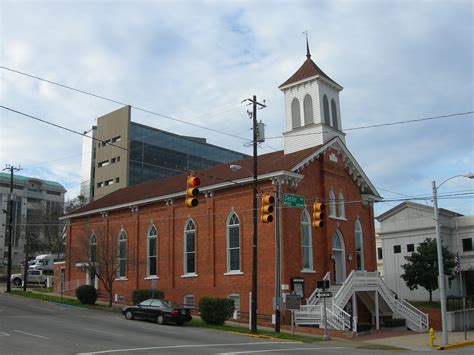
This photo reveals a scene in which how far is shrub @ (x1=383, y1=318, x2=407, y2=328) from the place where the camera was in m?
34.9

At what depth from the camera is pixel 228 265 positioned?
118ft

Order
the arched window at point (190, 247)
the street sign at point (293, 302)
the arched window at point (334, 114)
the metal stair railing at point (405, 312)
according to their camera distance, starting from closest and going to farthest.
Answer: the street sign at point (293, 302) < the metal stair railing at point (405, 312) < the arched window at point (190, 247) < the arched window at point (334, 114)

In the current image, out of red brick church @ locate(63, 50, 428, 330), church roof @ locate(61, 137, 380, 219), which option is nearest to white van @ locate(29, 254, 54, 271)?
church roof @ locate(61, 137, 380, 219)

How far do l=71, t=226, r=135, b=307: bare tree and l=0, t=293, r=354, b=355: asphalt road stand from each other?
686 centimetres

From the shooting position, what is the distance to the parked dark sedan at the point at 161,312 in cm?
3002

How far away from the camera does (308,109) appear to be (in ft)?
129

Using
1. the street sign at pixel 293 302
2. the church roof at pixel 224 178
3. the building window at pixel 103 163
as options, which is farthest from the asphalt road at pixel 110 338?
the building window at pixel 103 163

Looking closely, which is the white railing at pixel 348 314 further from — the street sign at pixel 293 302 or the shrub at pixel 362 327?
the street sign at pixel 293 302

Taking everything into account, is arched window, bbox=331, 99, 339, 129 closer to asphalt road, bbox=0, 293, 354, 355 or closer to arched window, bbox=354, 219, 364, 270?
arched window, bbox=354, 219, 364, 270

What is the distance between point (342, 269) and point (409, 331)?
20.1 ft

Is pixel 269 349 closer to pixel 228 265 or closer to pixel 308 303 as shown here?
pixel 308 303

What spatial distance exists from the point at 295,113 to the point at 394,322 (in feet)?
52.1

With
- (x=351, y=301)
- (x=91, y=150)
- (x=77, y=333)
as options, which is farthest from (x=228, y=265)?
(x=91, y=150)

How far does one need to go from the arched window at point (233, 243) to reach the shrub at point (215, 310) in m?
5.07
